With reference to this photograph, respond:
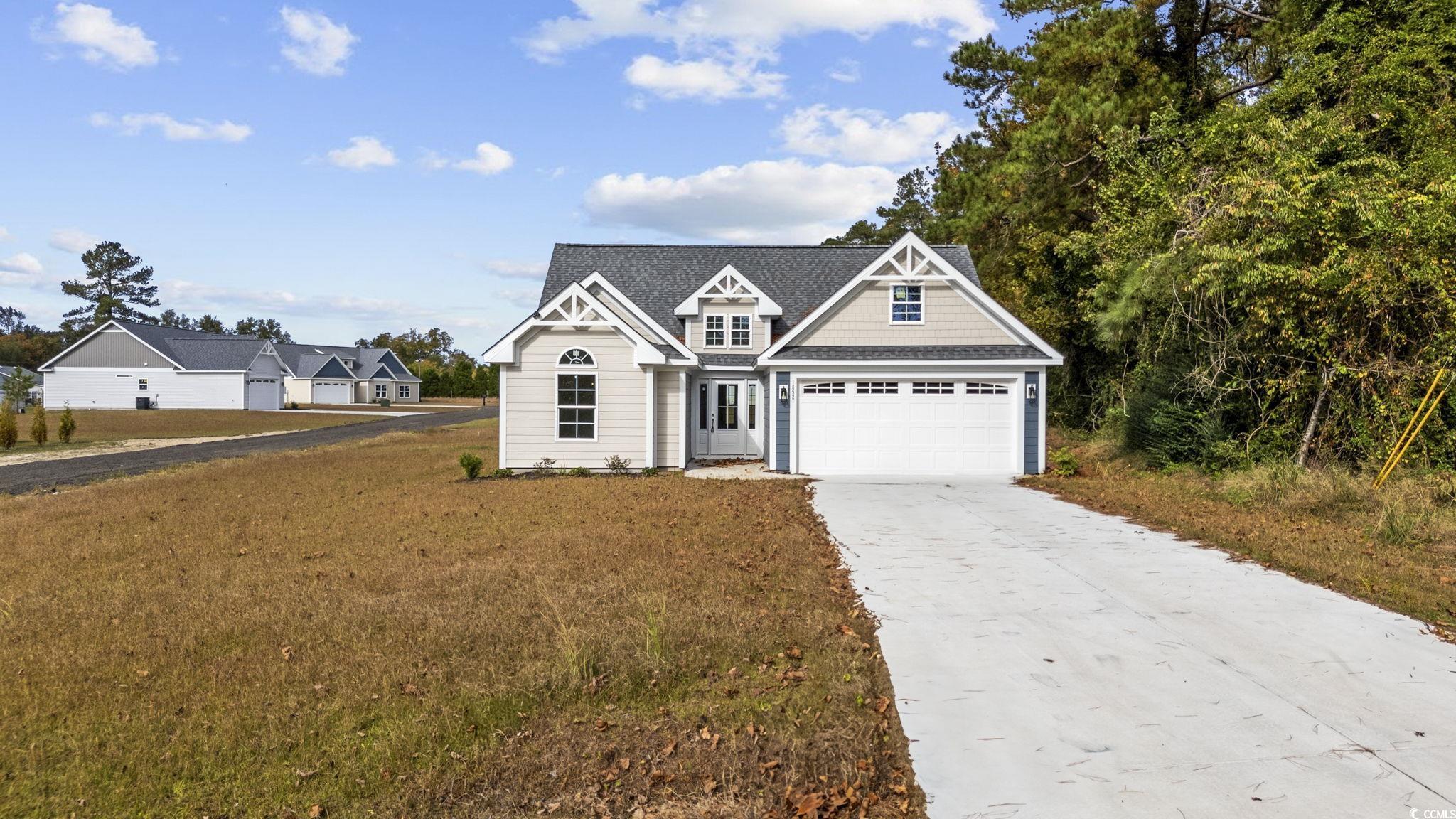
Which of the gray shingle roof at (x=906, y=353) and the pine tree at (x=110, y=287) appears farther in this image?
the pine tree at (x=110, y=287)

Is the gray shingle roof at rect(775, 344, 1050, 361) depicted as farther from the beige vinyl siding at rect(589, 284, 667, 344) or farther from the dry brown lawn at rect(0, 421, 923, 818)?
the dry brown lawn at rect(0, 421, 923, 818)

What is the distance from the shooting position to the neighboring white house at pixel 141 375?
58.0 metres

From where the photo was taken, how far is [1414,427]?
1378cm

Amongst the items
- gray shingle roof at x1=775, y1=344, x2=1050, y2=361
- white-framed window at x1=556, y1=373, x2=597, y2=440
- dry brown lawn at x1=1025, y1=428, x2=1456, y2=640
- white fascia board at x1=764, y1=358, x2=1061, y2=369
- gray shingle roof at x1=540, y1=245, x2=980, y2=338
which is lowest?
dry brown lawn at x1=1025, y1=428, x2=1456, y2=640

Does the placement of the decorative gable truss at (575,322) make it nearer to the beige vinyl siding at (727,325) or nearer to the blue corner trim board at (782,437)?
the blue corner trim board at (782,437)

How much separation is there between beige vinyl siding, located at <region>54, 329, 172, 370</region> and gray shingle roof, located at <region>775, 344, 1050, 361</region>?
2251 inches

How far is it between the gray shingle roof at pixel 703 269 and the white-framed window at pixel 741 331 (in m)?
0.94

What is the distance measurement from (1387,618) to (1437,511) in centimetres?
576

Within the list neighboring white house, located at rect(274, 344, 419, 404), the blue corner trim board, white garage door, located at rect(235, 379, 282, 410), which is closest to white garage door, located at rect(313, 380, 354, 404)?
neighboring white house, located at rect(274, 344, 419, 404)

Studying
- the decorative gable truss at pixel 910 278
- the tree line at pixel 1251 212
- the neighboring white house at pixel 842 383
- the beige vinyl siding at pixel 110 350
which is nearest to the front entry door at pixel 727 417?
the neighboring white house at pixel 842 383

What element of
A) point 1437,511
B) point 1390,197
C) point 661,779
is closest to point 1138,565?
point 1437,511

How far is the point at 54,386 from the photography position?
192ft

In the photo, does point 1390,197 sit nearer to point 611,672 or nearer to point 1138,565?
point 1138,565

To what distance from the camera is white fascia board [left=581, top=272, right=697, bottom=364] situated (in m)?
19.9
